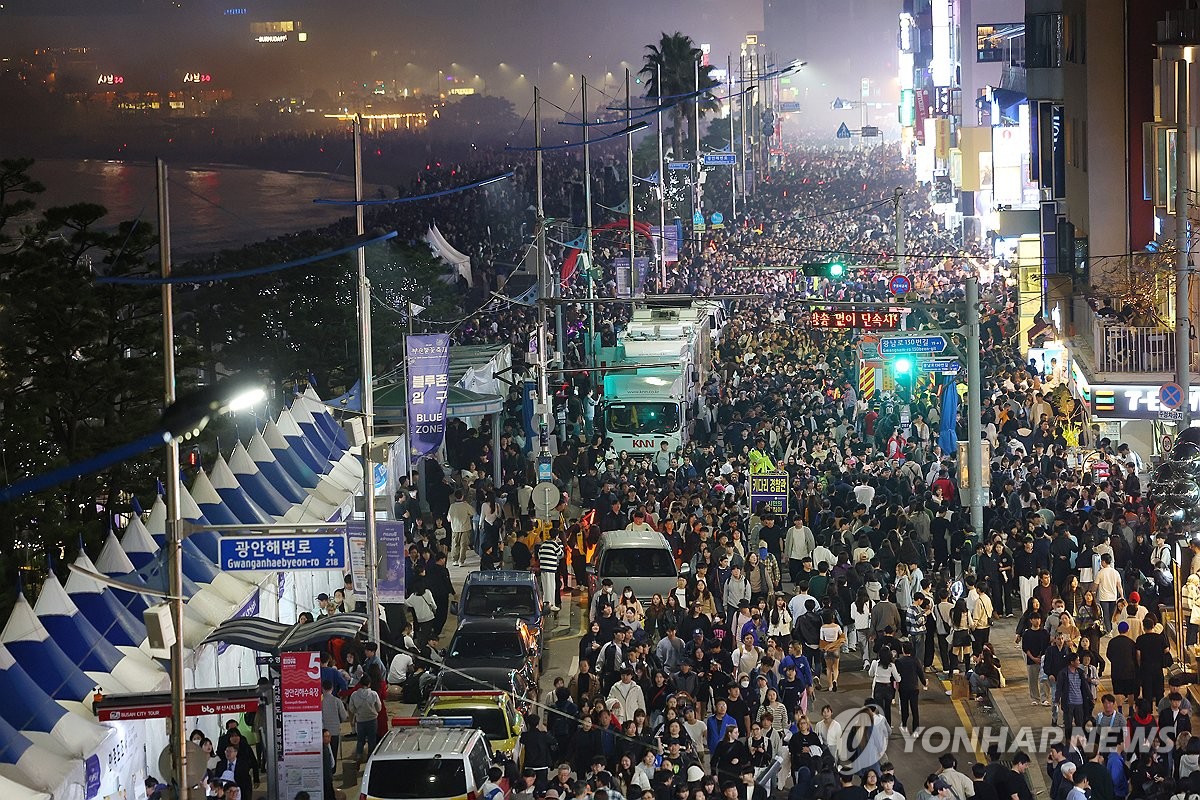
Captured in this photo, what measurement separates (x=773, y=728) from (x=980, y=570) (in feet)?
22.9

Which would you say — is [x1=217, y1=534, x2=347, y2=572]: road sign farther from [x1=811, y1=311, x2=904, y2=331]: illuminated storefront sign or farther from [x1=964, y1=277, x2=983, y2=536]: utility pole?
[x1=811, y1=311, x2=904, y2=331]: illuminated storefront sign

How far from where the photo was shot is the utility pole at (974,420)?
92.1 feet

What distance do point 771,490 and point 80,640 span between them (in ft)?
42.4

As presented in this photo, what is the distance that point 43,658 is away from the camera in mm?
17062

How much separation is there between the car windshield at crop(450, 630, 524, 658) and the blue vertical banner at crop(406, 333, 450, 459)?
743 centimetres

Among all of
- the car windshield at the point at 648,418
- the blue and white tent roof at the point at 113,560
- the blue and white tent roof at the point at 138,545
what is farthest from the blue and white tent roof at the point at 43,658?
the car windshield at the point at 648,418

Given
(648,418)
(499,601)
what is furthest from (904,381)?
(499,601)

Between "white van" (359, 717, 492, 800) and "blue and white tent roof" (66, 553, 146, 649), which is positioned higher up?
"blue and white tent roof" (66, 553, 146, 649)

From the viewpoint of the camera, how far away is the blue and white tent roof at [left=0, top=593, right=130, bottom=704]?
16.9 meters

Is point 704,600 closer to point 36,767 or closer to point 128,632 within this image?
point 128,632

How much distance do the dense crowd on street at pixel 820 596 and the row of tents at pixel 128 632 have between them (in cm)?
157

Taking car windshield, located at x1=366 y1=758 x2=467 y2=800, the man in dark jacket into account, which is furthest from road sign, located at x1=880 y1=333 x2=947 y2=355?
car windshield, located at x1=366 y1=758 x2=467 y2=800

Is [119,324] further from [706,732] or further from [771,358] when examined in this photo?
[771,358]

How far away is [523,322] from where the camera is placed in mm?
53188
